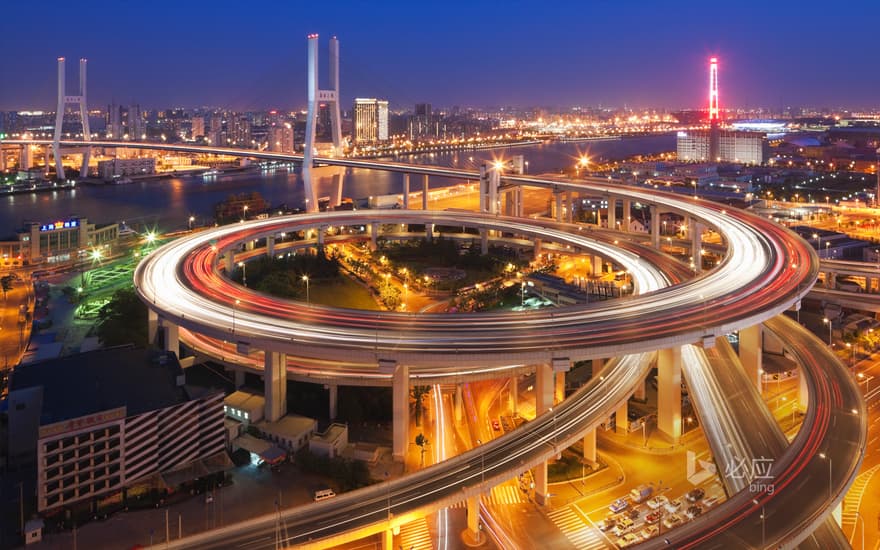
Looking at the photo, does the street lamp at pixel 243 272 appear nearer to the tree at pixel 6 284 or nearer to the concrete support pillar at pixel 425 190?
the tree at pixel 6 284

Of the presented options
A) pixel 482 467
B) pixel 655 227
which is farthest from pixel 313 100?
pixel 482 467

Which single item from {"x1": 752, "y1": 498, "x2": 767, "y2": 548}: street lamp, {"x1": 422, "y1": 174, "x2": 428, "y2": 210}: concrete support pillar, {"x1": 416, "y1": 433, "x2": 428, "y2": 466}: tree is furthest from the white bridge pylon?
{"x1": 752, "y1": 498, "x2": 767, "y2": 548}: street lamp

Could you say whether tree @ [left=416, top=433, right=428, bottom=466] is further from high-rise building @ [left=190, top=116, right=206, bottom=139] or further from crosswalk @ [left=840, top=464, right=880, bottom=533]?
high-rise building @ [left=190, top=116, right=206, bottom=139]

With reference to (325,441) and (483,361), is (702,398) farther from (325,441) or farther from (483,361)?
(325,441)

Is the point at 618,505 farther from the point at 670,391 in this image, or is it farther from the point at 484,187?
the point at 484,187

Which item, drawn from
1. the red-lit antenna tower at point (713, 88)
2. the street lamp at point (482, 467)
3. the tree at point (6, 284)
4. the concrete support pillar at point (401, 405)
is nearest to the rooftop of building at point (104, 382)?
the concrete support pillar at point (401, 405)

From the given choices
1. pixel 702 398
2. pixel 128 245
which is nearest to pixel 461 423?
pixel 702 398
